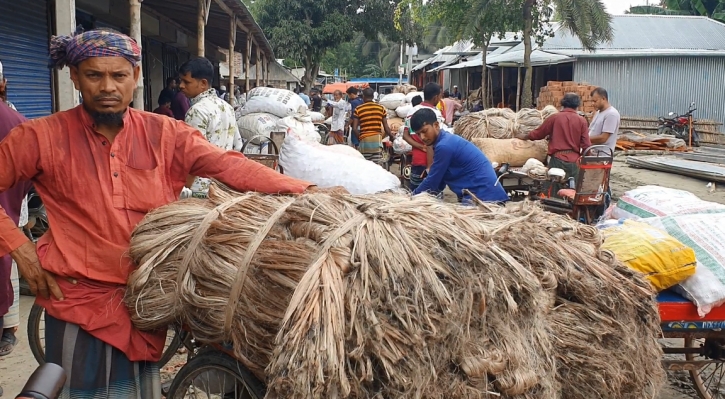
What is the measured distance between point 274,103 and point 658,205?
4941mm

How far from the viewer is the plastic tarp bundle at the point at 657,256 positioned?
10.3 feet

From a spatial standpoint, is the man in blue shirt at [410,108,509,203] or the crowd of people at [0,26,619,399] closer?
the crowd of people at [0,26,619,399]

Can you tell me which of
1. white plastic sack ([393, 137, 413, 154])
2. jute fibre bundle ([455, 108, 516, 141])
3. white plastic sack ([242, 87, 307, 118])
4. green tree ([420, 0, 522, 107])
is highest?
green tree ([420, 0, 522, 107])

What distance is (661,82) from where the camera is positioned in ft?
74.8

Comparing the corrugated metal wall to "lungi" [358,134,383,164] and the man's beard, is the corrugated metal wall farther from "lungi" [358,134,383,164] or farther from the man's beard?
the man's beard

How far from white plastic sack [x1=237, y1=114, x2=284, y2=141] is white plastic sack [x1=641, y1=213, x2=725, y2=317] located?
494cm

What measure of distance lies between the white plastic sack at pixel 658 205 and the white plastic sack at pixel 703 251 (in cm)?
20

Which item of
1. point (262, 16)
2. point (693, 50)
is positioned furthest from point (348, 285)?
point (262, 16)

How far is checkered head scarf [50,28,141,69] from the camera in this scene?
236cm

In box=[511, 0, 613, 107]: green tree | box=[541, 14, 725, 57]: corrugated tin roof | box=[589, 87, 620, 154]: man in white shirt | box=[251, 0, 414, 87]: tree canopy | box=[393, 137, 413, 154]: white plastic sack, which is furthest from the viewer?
box=[251, 0, 414, 87]: tree canopy

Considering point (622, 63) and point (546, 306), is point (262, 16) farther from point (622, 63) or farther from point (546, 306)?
point (546, 306)

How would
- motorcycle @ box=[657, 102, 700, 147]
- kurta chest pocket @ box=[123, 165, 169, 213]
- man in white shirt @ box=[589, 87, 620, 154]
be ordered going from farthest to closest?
motorcycle @ box=[657, 102, 700, 147], man in white shirt @ box=[589, 87, 620, 154], kurta chest pocket @ box=[123, 165, 169, 213]

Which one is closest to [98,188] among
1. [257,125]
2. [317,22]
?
[257,125]

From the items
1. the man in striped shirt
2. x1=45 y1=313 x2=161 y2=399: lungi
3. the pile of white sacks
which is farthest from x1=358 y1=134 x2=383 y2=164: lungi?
x1=45 y1=313 x2=161 y2=399: lungi
